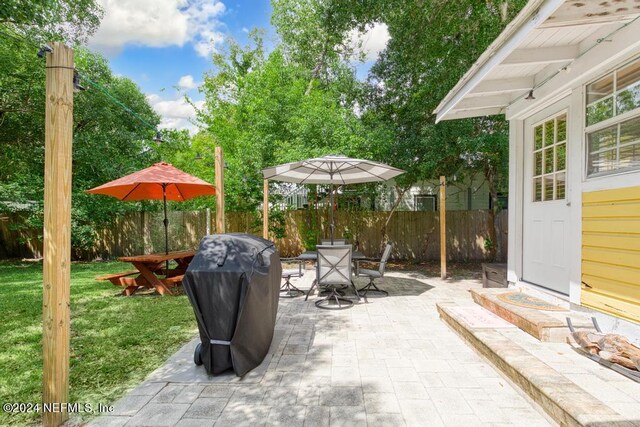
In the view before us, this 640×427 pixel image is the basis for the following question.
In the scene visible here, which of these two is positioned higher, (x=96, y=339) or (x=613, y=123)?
(x=613, y=123)

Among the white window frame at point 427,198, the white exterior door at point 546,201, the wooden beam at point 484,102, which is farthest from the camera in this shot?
the white window frame at point 427,198

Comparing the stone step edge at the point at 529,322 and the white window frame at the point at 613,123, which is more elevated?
the white window frame at the point at 613,123

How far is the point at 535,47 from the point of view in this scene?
10.1ft

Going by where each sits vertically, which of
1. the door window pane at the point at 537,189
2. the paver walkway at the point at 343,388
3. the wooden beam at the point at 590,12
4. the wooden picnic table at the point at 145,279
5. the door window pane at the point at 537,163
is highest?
the wooden beam at the point at 590,12

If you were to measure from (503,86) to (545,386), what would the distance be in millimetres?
3204

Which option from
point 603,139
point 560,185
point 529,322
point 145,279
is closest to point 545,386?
point 529,322

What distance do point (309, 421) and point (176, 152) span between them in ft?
50.8

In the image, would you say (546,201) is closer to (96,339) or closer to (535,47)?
(535,47)

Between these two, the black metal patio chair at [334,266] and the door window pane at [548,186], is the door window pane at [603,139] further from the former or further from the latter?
the black metal patio chair at [334,266]

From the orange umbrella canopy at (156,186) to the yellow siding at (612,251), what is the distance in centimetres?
533

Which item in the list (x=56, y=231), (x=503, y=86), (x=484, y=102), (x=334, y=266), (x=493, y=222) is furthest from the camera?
(x=493, y=222)

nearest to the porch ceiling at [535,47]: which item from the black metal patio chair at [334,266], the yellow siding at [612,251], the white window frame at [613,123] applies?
the white window frame at [613,123]

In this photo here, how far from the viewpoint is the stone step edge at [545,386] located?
5.64 ft

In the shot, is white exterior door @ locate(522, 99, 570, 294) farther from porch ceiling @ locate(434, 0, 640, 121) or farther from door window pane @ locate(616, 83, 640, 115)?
door window pane @ locate(616, 83, 640, 115)
